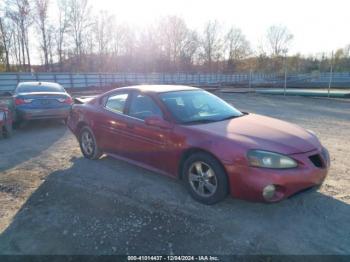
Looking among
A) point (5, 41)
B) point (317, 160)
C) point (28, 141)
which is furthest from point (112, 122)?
point (5, 41)

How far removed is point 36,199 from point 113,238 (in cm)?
157

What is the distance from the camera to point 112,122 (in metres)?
4.62

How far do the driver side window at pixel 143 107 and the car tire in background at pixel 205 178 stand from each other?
869mm

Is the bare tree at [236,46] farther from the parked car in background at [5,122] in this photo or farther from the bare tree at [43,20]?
the parked car in background at [5,122]

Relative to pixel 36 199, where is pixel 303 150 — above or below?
above

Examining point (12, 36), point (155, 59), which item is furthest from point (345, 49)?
point (12, 36)

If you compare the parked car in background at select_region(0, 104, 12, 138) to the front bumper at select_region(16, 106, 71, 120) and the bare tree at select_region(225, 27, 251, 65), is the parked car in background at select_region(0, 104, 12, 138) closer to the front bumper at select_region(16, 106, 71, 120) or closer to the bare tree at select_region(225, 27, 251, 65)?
the front bumper at select_region(16, 106, 71, 120)

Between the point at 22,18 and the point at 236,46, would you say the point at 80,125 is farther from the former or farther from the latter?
the point at 236,46

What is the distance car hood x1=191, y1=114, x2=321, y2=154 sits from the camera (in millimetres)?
3170

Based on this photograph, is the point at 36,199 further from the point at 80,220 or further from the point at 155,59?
the point at 155,59

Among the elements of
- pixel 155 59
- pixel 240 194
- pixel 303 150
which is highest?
pixel 155 59

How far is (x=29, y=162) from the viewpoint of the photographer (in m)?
5.27

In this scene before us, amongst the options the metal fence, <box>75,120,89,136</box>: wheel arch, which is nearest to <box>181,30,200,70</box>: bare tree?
the metal fence

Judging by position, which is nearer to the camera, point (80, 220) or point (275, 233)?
point (275, 233)
